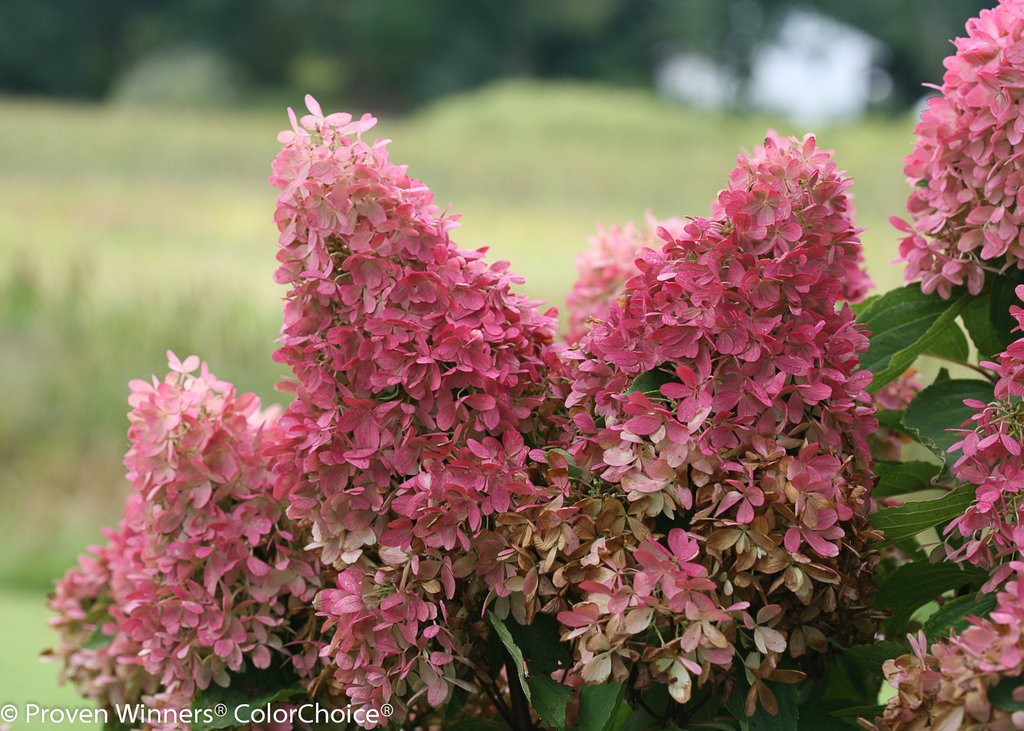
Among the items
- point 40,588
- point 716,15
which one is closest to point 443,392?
point 40,588

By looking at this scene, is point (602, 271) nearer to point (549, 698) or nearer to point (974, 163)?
point (974, 163)

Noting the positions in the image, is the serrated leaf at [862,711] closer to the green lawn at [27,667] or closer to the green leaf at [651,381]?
the green leaf at [651,381]

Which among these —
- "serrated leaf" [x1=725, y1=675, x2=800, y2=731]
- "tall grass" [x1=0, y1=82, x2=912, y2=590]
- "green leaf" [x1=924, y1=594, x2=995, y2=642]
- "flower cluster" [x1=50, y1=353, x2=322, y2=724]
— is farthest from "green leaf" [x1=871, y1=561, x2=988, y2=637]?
"tall grass" [x1=0, y1=82, x2=912, y2=590]

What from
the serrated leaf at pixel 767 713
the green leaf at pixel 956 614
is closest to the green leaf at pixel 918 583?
the green leaf at pixel 956 614

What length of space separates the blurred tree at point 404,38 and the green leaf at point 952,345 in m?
11.4

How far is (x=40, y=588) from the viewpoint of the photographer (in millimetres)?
2490

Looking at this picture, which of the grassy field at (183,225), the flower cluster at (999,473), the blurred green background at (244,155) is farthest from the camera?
the blurred green background at (244,155)

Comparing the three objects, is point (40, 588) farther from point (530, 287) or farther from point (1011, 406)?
point (1011, 406)

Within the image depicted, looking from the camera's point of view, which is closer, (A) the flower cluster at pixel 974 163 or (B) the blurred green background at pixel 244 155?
(A) the flower cluster at pixel 974 163

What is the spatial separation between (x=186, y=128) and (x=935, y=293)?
323 inches

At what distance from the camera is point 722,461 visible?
2.02 feet

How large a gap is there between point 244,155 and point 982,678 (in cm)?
713

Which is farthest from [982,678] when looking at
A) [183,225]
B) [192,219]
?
[192,219]

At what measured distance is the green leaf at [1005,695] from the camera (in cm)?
50
